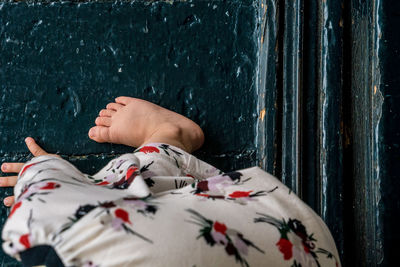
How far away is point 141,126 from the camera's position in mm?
983

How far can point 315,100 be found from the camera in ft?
2.81

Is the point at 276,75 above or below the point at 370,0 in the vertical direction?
below

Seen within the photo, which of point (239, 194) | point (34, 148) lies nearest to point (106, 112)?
point (34, 148)

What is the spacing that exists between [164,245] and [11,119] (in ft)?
2.18

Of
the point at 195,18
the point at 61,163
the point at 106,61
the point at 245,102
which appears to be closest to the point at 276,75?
the point at 245,102

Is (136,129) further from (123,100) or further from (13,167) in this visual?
(13,167)

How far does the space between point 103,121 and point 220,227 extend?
0.54 m

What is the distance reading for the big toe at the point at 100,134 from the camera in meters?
0.94

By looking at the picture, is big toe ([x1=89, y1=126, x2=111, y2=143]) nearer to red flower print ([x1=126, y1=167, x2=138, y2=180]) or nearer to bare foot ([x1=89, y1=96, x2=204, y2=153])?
bare foot ([x1=89, y1=96, x2=204, y2=153])

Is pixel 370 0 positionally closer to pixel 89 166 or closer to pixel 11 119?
pixel 89 166

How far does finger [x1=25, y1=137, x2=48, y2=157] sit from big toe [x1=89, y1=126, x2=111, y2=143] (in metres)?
0.11

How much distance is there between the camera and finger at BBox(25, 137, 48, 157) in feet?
3.07

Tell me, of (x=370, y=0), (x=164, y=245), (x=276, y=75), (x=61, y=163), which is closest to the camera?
(x=164, y=245)

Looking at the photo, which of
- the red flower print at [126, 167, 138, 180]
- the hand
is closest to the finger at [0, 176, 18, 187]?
the hand
